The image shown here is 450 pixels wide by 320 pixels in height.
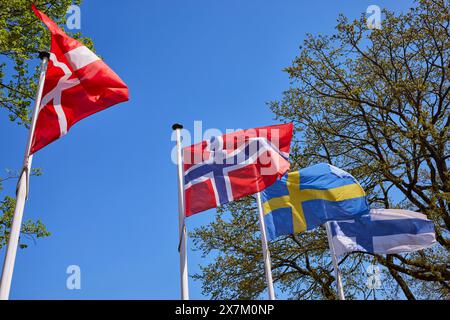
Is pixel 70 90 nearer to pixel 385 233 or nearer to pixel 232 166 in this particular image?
pixel 232 166

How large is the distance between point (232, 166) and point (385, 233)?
5.66 meters

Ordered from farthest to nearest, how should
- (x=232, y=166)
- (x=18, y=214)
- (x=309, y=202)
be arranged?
(x=309, y=202) < (x=232, y=166) < (x=18, y=214)

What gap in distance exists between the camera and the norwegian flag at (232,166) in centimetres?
1021

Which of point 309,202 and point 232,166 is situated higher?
point 232,166

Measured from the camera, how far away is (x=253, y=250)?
19.1m

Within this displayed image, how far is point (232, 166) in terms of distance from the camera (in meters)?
10.7

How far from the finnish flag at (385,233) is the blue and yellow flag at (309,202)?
2.74ft

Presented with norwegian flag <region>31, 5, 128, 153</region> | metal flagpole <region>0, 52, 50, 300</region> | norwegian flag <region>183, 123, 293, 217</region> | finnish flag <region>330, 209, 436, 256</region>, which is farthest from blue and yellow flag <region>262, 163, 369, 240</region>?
metal flagpole <region>0, 52, 50, 300</region>

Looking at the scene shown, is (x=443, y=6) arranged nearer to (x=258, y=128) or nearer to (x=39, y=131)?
(x=258, y=128)

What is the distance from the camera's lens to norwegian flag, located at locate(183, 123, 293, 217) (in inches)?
402

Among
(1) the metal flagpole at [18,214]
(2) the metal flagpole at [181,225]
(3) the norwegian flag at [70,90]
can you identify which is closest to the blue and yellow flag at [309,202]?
(2) the metal flagpole at [181,225]

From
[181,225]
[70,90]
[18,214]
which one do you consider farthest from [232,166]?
[18,214]
